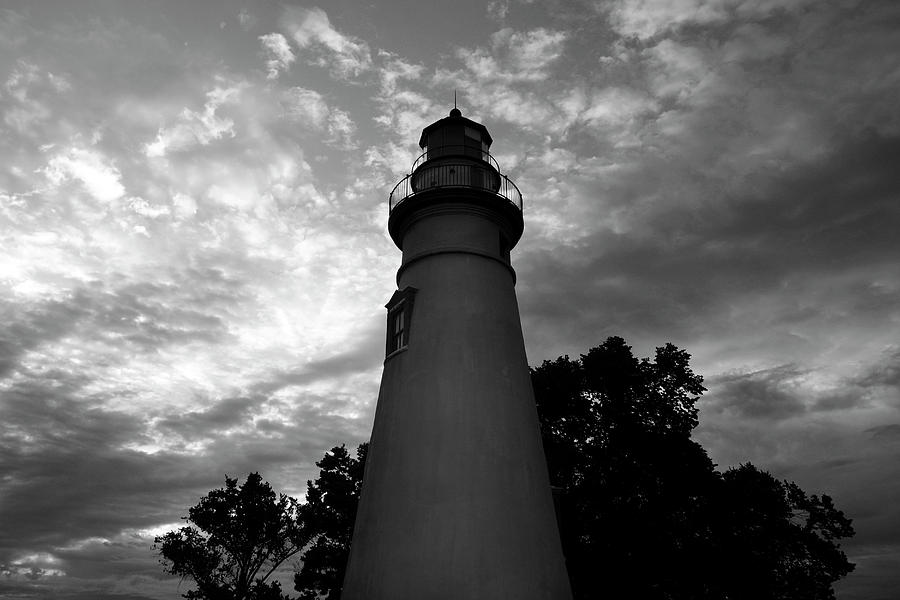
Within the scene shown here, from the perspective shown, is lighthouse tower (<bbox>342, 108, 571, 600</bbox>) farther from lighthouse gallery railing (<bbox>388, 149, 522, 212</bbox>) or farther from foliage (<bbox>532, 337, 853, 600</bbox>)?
foliage (<bbox>532, 337, 853, 600</bbox>)

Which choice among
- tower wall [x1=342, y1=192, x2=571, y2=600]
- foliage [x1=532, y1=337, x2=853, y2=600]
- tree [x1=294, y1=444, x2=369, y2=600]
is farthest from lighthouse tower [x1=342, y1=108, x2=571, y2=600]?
tree [x1=294, y1=444, x2=369, y2=600]

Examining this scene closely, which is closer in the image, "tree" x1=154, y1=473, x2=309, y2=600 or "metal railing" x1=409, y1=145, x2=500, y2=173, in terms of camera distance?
"metal railing" x1=409, y1=145, x2=500, y2=173

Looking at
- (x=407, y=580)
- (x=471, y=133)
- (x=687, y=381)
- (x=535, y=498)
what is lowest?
(x=407, y=580)

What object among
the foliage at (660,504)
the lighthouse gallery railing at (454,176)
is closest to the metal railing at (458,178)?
the lighthouse gallery railing at (454,176)

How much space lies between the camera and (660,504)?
77.3 ft

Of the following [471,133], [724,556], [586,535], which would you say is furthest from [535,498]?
[724,556]

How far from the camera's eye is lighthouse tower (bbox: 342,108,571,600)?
1186 cm

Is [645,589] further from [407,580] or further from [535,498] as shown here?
[407,580]

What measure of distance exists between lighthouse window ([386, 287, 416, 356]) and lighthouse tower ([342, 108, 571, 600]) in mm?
39

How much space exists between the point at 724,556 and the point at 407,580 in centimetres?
1584

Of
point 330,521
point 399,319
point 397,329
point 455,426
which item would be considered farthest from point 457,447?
point 330,521

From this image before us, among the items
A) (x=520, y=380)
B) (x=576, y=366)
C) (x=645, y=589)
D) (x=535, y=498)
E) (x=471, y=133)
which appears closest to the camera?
(x=535, y=498)

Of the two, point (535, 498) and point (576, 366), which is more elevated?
point (576, 366)

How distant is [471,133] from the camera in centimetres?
1773
